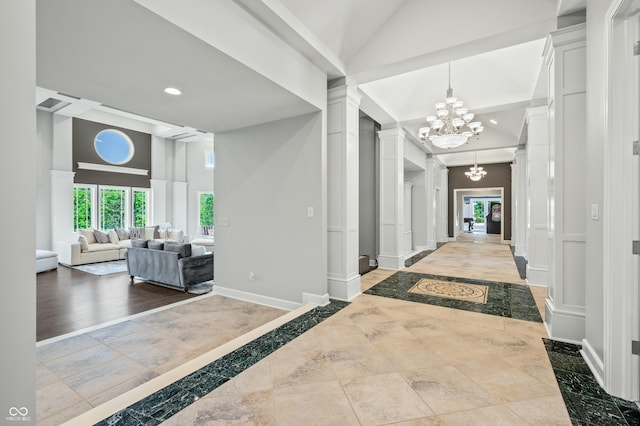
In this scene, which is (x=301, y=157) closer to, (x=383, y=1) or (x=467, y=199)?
(x=383, y=1)

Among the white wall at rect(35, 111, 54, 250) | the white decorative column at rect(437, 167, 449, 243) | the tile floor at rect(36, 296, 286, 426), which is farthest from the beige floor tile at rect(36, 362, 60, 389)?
the white decorative column at rect(437, 167, 449, 243)

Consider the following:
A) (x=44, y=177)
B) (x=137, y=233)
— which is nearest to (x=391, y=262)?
(x=137, y=233)

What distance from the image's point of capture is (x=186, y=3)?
215 cm

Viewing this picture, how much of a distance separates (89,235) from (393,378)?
384 inches

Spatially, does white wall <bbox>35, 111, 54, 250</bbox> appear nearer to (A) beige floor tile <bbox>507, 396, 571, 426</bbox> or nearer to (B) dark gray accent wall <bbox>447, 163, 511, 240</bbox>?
(A) beige floor tile <bbox>507, 396, 571, 426</bbox>

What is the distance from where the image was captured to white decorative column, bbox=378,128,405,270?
6.32 meters

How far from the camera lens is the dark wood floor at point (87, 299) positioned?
3965mm

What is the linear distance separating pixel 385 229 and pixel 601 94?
4.47m

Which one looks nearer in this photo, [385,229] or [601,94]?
[601,94]

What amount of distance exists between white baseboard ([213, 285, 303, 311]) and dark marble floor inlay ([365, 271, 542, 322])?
1161mm

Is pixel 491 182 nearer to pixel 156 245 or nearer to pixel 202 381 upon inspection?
pixel 156 245

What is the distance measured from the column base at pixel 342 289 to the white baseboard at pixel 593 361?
7.80 feet

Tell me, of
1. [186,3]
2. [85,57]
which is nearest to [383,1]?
[186,3]

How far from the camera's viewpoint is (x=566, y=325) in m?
2.86
